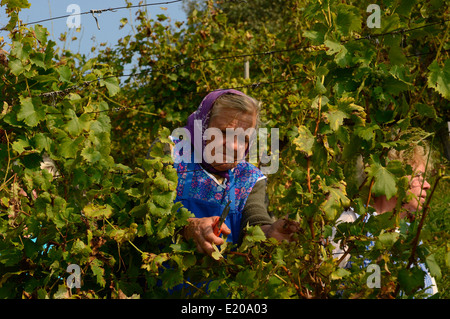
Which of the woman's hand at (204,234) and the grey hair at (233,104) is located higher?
the grey hair at (233,104)

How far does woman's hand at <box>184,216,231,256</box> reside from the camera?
156cm

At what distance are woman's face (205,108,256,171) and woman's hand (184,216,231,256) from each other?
0.40m

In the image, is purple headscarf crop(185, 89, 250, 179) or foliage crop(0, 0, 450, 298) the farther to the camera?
purple headscarf crop(185, 89, 250, 179)

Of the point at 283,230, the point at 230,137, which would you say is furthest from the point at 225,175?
the point at 283,230

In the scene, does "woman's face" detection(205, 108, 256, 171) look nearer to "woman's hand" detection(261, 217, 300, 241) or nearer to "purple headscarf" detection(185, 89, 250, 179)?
"purple headscarf" detection(185, 89, 250, 179)

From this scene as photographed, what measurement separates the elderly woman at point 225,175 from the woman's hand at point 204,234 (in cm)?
31

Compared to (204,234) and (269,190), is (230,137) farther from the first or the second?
(204,234)

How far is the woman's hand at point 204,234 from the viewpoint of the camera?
1556mm

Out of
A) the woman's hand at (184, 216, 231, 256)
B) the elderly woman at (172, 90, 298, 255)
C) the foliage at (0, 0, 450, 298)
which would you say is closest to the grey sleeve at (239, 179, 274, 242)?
the elderly woman at (172, 90, 298, 255)

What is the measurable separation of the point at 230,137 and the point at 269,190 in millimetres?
295

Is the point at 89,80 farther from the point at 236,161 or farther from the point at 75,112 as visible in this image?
the point at 236,161

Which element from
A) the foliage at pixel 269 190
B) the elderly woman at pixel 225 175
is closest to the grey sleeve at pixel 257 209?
the elderly woman at pixel 225 175

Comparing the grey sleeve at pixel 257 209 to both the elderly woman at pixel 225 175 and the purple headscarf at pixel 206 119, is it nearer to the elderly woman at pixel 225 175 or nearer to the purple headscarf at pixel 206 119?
the elderly woman at pixel 225 175

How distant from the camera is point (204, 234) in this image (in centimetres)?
157
